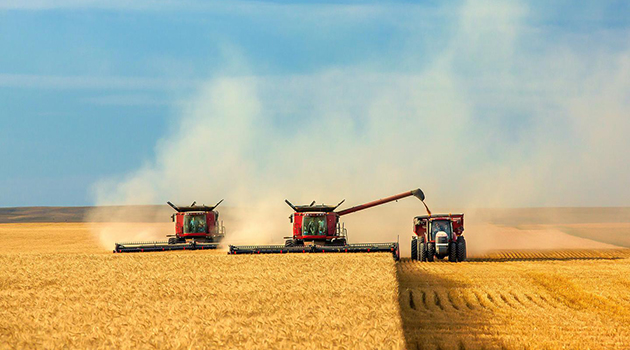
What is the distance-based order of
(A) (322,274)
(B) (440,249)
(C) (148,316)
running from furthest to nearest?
(B) (440,249)
(A) (322,274)
(C) (148,316)

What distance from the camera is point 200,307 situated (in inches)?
581

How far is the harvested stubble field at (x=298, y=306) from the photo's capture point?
11453 millimetres

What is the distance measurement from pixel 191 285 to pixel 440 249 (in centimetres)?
1950

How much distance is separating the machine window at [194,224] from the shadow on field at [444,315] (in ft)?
65.0

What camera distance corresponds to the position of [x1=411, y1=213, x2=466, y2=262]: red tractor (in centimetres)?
3662

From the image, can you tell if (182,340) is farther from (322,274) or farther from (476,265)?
(476,265)

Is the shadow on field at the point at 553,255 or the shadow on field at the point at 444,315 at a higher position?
the shadow on field at the point at 553,255

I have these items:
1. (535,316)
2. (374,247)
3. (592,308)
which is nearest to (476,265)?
(374,247)

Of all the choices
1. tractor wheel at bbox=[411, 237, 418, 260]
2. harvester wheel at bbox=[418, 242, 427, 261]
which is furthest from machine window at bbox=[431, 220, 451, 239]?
tractor wheel at bbox=[411, 237, 418, 260]

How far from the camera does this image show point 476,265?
3425 centimetres

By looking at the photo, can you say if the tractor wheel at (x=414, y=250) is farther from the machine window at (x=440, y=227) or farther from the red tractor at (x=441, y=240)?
the machine window at (x=440, y=227)

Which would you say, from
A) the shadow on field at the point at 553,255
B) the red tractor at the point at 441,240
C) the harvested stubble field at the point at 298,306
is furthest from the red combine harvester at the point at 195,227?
the harvested stubble field at the point at 298,306

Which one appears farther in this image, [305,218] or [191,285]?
[305,218]

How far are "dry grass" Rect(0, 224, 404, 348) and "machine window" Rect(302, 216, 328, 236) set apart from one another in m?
14.6
